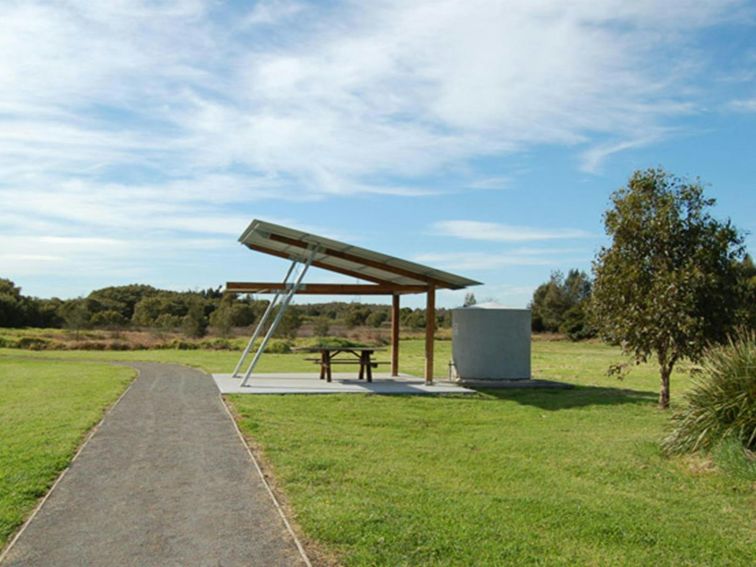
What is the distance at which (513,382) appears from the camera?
1731cm

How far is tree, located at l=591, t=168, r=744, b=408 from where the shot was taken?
1223 cm

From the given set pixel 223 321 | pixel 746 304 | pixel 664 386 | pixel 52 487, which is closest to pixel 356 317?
pixel 223 321

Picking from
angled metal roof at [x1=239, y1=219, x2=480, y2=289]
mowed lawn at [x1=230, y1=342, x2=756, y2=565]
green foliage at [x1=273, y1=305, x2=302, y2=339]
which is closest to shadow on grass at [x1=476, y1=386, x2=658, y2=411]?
mowed lawn at [x1=230, y1=342, x2=756, y2=565]

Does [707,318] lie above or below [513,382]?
above

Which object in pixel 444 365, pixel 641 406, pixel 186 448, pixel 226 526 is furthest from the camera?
pixel 444 365

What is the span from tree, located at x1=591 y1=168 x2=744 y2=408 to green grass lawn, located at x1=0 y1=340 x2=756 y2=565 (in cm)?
144

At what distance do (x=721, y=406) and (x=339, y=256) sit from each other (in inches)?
366

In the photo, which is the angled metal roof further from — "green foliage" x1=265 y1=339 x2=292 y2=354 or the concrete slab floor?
"green foliage" x1=265 y1=339 x2=292 y2=354

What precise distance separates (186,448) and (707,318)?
28.9ft

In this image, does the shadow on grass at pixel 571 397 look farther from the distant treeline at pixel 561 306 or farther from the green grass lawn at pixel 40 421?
the distant treeline at pixel 561 306

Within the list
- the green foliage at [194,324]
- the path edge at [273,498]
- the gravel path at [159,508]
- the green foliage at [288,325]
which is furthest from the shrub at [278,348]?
the gravel path at [159,508]

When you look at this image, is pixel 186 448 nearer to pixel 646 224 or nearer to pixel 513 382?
pixel 646 224

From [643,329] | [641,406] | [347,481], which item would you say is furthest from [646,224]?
[347,481]

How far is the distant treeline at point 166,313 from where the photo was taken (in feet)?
130
